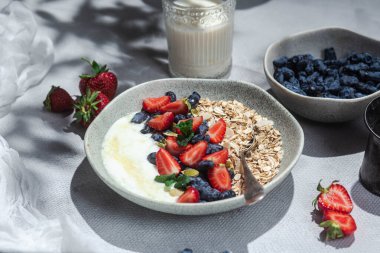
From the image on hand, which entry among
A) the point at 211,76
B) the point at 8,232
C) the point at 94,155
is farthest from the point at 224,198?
the point at 211,76

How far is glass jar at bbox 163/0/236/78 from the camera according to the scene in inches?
66.4

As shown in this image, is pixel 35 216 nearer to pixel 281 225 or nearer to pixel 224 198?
pixel 224 198

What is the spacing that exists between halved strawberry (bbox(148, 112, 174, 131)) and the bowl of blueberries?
0.32 meters

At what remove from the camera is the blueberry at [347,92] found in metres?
1.48

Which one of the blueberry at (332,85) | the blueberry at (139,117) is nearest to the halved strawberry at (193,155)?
the blueberry at (139,117)

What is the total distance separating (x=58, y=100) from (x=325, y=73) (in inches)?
31.4

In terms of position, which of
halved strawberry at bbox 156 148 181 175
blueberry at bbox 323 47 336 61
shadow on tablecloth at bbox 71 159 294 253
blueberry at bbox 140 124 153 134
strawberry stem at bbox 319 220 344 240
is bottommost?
shadow on tablecloth at bbox 71 159 294 253

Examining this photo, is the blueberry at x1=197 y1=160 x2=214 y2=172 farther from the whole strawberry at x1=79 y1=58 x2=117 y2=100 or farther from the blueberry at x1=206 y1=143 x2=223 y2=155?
the whole strawberry at x1=79 y1=58 x2=117 y2=100

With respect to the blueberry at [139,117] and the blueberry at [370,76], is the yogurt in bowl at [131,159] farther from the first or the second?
the blueberry at [370,76]

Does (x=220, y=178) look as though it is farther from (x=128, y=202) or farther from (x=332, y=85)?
(x=332, y=85)

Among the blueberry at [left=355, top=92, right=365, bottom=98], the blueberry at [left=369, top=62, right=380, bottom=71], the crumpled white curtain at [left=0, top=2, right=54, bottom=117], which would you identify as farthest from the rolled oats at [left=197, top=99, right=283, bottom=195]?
the crumpled white curtain at [left=0, top=2, right=54, bottom=117]

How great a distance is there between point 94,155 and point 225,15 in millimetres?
664

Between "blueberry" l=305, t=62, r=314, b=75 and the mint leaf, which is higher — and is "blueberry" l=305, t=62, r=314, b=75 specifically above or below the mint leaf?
above

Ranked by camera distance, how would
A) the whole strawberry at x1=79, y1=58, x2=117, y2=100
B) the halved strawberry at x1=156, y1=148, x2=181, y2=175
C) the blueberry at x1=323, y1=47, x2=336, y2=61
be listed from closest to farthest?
the halved strawberry at x1=156, y1=148, x2=181, y2=175 < the whole strawberry at x1=79, y1=58, x2=117, y2=100 < the blueberry at x1=323, y1=47, x2=336, y2=61
